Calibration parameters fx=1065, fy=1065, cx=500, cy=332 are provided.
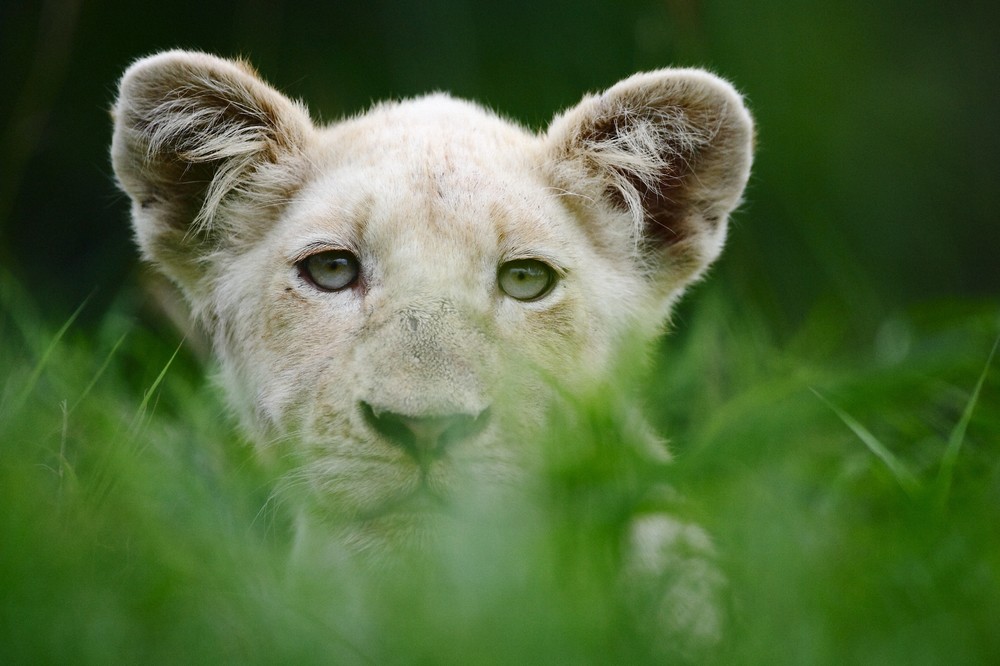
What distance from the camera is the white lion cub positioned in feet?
9.57

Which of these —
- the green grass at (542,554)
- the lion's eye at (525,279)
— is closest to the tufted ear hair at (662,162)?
the lion's eye at (525,279)

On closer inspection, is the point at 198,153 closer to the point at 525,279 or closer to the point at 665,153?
the point at 525,279

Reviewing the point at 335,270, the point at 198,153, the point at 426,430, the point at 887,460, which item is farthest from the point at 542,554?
the point at 198,153

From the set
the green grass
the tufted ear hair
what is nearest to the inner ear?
the tufted ear hair

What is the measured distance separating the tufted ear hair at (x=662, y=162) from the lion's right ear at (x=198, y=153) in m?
1.00

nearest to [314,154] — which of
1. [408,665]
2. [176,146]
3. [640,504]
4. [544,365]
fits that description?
[176,146]

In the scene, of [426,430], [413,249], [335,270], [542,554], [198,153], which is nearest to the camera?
[542,554]

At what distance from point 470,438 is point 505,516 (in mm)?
362

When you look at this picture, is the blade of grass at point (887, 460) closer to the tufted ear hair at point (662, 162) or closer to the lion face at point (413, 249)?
the lion face at point (413, 249)

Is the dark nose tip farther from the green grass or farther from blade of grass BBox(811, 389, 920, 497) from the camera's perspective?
blade of grass BBox(811, 389, 920, 497)

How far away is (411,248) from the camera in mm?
3211

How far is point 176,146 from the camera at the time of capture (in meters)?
3.83

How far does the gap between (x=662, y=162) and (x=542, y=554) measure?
6.66 ft

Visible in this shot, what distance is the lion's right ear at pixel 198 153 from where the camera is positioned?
146 inches
